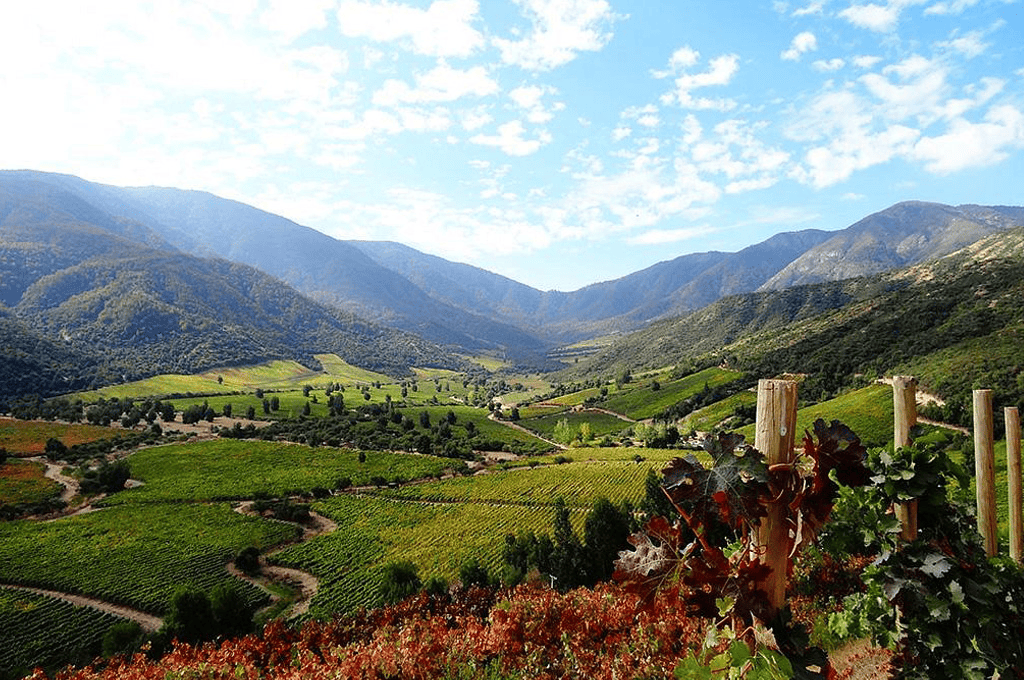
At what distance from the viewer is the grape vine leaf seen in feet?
7.79

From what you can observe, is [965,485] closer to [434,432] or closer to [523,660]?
[523,660]

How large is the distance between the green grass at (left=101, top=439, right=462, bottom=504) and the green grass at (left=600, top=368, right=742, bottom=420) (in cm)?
6824

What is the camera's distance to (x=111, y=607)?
4191 cm

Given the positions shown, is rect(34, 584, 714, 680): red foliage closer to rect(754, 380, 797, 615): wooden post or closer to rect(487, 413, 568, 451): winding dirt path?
rect(754, 380, 797, 615): wooden post

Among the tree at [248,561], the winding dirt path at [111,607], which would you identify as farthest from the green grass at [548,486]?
the winding dirt path at [111,607]

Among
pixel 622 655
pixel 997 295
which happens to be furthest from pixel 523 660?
pixel 997 295

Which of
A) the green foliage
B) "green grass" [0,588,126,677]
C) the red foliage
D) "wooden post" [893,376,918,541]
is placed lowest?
"green grass" [0,588,126,677]

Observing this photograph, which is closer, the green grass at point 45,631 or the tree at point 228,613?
the tree at point 228,613

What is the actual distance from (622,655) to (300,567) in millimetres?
54456

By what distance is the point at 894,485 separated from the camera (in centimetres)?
410

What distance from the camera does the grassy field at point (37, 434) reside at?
301 feet

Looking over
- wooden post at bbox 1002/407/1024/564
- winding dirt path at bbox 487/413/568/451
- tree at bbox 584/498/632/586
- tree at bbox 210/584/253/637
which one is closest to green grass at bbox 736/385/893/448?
tree at bbox 584/498/632/586

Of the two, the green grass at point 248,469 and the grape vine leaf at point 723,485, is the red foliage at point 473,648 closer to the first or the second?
the grape vine leaf at point 723,485

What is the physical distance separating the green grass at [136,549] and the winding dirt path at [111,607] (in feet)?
1.65
